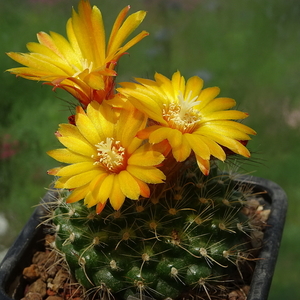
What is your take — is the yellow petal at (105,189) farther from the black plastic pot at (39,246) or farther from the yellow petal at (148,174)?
the black plastic pot at (39,246)

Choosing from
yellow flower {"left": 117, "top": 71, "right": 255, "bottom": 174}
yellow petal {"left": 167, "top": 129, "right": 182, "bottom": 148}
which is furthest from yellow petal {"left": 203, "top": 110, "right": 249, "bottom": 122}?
yellow petal {"left": 167, "top": 129, "right": 182, "bottom": 148}

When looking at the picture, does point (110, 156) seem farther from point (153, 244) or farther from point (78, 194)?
point (153, 244)

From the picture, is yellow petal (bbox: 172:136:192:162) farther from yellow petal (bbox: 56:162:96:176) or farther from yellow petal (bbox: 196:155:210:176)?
yellow petal (bbox: 56:162:96:176)

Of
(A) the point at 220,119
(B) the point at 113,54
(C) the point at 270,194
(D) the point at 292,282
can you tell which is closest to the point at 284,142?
(D) the point at 292,282

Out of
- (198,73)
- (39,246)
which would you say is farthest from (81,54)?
(198,73)

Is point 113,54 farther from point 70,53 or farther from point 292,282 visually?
point 292,282

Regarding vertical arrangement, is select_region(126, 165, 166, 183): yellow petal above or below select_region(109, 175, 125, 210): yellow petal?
above
